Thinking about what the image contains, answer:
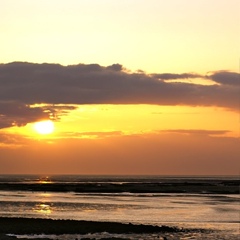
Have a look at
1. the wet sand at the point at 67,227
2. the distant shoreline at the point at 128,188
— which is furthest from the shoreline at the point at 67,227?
the distant shoreline at the point at 128,188

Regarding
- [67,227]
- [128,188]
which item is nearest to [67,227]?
[67,227]

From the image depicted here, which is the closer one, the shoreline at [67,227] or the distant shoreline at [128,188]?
the shoreline at [67,227]

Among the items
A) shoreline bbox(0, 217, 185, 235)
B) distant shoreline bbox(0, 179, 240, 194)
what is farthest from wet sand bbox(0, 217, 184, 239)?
distant shoreline bbox(0, 179, 240, 194)

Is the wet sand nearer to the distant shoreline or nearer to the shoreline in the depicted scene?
the shoreline

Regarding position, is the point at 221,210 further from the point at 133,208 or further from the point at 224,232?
the point at 224,232

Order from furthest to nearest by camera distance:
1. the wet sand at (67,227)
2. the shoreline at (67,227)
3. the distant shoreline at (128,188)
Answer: the distant shoreline at (128,188)
the shoreline at (67,227)
the wet sand at (67,227)

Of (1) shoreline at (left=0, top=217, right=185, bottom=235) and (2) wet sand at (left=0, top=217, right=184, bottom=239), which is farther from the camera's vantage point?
(1) shoreline at (left=0, top=217, right=185, bottom=235)

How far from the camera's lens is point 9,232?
38.8 metres

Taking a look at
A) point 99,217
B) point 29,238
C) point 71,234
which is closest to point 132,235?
point 71,234

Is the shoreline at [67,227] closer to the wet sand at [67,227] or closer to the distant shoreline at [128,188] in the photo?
the wet sand at [67,227]

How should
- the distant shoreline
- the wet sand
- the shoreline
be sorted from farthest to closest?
the distant shoreline → the shoreline → the wet sand

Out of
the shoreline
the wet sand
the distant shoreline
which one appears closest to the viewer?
the wet sand

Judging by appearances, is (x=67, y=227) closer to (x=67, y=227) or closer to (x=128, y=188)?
(x=67, y=227)

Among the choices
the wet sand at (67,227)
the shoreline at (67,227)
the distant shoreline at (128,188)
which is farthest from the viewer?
the distant shoreline at (128,188)
